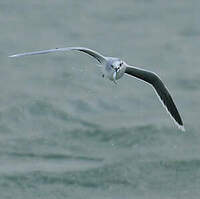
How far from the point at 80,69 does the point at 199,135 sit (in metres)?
2.86

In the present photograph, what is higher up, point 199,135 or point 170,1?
point 170,1

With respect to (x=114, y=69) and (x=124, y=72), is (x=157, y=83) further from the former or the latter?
(x=114, y=69)

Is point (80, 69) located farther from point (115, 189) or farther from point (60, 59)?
point (115, 189)

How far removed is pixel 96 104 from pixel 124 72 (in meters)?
4.26

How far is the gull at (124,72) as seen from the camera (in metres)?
12.6

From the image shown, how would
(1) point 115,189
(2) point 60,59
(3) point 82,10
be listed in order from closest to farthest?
(1) point 115,189, (2) point 60,59, (3) point 82,10

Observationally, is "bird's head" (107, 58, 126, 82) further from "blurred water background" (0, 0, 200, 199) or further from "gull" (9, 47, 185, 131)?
"blurred water background" (0, 0, 200, 199)

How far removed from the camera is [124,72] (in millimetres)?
13102

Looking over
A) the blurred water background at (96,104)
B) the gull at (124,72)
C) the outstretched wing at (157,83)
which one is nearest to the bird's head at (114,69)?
the gull at (124,72)

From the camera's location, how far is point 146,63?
18.6 metres

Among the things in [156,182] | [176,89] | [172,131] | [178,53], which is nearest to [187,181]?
[156,182]

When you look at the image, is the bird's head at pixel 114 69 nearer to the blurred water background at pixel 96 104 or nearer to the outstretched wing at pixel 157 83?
the outstretched wing at pixel 157 83

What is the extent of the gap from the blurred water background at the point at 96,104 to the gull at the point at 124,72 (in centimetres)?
171

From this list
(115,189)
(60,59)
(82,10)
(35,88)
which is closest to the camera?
(115,189)
